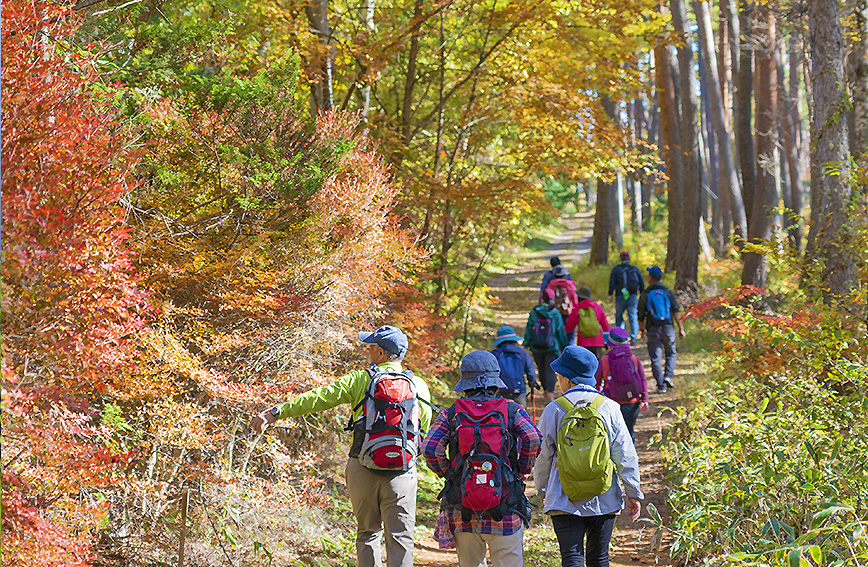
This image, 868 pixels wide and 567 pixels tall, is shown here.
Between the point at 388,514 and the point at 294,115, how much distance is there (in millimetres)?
3540

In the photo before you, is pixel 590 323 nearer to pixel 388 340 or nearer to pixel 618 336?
pixel 618 336

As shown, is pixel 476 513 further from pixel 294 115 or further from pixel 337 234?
pixel 294 115

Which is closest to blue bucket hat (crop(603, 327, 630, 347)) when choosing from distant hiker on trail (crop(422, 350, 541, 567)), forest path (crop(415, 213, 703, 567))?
forest path (crop(415, 213, 703, 567))

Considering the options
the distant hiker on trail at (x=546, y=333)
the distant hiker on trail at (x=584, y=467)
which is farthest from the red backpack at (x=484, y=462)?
the distant hiker on trail at (x=546, y=333)

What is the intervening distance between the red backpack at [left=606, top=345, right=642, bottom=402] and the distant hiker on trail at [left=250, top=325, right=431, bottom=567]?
10.1 feet

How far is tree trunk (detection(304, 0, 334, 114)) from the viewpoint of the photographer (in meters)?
9.44

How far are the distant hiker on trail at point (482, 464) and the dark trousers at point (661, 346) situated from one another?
673 cm

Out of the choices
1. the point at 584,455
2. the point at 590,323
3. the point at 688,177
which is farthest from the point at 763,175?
the point at 584,455

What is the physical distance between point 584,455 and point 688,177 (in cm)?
1465

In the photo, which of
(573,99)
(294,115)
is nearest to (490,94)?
(573,99)

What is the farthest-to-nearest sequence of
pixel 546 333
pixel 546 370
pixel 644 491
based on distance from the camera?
pixel 546 370 → pixel 546 333 → pixel 644 491

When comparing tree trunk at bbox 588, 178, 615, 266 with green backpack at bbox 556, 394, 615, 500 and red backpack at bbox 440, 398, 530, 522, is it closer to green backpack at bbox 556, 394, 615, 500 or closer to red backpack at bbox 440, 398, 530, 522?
green backpack at bbox 556, 394, 615, 500

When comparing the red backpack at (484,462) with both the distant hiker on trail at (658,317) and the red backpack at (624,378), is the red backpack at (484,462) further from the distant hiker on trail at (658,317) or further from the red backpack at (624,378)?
the distant hiker on trail at (658,317)

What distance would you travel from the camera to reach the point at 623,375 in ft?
23.4
